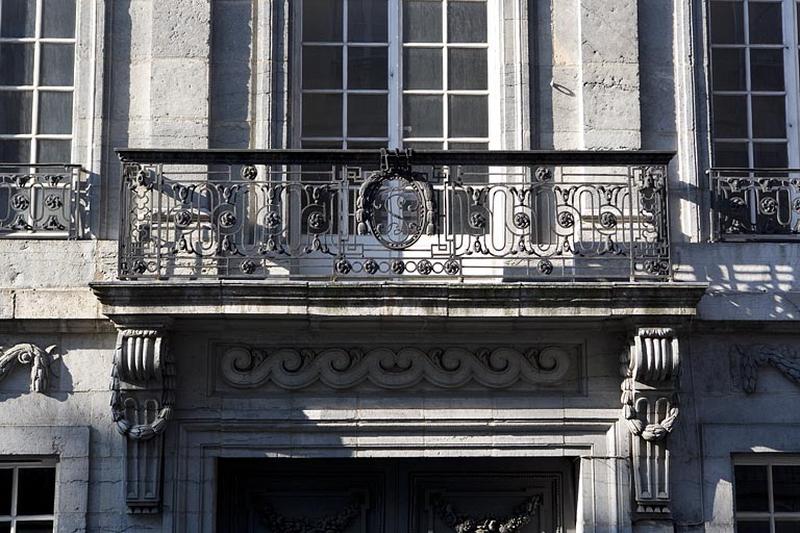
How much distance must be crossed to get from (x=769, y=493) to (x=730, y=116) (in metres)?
2.63

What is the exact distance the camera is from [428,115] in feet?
35.9

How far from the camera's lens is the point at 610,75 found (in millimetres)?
10570

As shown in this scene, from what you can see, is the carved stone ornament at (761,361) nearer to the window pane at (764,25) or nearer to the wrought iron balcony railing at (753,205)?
the wrought iron balcony railing at (753,205)

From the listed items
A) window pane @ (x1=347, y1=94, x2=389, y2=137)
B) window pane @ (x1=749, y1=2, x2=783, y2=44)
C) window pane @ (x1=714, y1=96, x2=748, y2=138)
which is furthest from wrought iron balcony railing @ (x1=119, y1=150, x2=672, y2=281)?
window pane @ (x1=749, y1=2, x2=783, y2=44)

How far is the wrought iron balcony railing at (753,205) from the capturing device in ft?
34.4

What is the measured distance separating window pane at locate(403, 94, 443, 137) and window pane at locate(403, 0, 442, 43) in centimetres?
42

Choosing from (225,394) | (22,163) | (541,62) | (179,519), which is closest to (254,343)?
(225,394)

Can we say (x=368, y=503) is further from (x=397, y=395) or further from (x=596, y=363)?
(x=596, y=363)

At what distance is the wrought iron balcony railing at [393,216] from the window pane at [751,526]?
1.76 metres

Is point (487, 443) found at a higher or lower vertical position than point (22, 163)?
lower

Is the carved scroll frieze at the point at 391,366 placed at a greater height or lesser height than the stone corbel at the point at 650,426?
greater

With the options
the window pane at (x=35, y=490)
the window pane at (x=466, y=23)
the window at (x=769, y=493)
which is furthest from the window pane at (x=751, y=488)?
the window pane at (x=35, y=490)

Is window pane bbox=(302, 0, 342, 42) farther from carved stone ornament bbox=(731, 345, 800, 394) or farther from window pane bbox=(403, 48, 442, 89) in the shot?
carved stone ornament bbox=(731, 345, 800, 394)

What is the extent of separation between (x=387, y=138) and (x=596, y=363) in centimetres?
217
